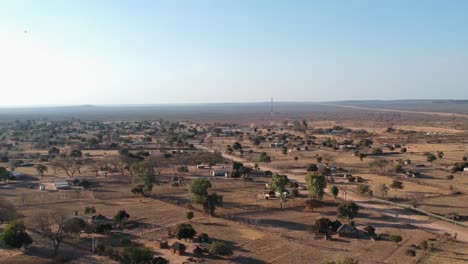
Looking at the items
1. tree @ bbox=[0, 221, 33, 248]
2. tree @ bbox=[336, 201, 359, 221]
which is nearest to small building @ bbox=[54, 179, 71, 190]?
tree @ bbox=[0, 221, 33, 248]

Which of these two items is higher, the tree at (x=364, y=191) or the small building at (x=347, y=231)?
the tree at (x=364, y=191)

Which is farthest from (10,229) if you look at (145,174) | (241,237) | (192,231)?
(145,174)

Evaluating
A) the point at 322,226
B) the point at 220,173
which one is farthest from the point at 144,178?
the point at 322,226

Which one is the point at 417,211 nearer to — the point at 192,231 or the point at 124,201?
the point at 192,231

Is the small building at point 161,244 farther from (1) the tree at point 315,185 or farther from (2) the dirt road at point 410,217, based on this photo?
(2) the dirt road at point 410,217

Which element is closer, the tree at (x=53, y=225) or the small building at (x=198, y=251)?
the small building at (x=198, y=251)

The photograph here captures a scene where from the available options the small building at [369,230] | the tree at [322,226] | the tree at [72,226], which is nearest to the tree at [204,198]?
the tree at [322,226]

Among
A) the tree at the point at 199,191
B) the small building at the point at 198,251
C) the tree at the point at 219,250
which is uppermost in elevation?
the tree at the point at 199,191
